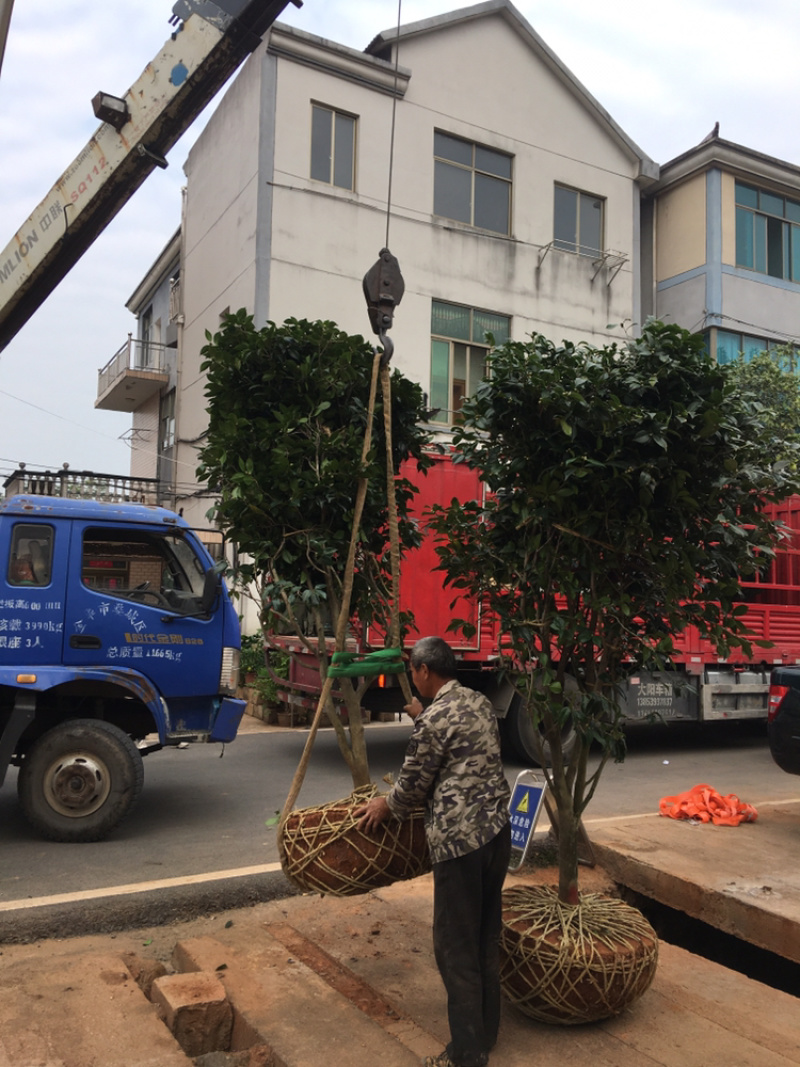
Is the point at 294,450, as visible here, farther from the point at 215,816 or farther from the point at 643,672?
the point at 643,672

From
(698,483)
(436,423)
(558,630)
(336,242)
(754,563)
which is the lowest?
(558,630)

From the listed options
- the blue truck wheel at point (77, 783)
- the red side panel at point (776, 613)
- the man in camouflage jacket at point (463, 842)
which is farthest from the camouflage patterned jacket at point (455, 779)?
the red side panel at point (776, 613)

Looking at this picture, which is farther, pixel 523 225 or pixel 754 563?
pixel 523 225

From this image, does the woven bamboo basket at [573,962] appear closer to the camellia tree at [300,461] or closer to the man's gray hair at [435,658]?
the camellia tree at [300,461]

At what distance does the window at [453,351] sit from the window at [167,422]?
278 inches

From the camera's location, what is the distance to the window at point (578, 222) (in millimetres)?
18359

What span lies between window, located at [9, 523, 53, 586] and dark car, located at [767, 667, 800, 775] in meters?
5.88

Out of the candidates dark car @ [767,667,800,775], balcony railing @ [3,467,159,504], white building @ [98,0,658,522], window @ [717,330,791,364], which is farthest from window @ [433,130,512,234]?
dark car @ [767,667,800,775]

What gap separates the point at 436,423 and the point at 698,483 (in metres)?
13.1

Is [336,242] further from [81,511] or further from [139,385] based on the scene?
[81,511]

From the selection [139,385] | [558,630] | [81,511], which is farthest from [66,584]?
[139,385]

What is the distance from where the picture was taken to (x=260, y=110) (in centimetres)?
1491

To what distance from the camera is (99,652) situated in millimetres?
6574

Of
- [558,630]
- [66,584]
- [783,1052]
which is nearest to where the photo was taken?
[783,1052]
